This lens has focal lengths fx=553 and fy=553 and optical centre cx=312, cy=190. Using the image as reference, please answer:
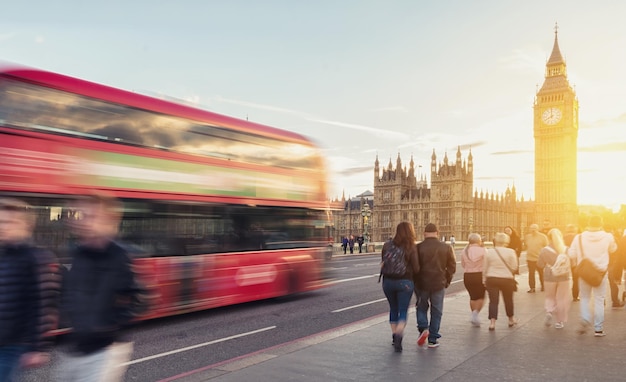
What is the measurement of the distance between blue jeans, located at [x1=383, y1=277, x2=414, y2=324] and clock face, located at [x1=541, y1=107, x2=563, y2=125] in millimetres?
119348

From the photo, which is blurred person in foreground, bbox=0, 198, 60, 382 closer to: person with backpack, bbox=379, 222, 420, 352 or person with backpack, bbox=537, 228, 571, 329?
person with backpack, bbox=379, 222, 420, 352

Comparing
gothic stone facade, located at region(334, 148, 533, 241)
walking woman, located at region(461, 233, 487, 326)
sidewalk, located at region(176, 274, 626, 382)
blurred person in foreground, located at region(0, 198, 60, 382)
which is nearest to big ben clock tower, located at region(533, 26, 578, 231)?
gothic stone facade, located at region(334, 148, 533, 241)

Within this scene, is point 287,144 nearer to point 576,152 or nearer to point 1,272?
point 1,272

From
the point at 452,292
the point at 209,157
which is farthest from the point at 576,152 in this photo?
the point at 209,157

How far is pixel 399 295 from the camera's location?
7.84m

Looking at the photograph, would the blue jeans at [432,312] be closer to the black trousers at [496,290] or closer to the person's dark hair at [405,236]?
the person's dark hair at [405,236]

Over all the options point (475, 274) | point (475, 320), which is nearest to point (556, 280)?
point (475, 274)

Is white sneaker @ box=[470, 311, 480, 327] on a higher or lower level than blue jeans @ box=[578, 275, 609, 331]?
lower

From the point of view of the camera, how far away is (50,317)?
3.80 metres

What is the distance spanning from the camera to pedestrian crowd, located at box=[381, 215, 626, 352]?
308 inches

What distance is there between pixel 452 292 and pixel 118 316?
13.9 m

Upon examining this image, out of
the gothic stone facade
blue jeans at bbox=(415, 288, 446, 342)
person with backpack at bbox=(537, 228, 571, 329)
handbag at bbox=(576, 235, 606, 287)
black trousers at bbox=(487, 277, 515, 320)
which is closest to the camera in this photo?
blue jeans at bbox=(415, 288, 446, 342)

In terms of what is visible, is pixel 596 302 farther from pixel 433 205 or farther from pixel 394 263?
pixel 433 205

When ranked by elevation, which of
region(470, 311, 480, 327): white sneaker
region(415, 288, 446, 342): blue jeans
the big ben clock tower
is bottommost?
region(470, 311, 480, 327): white sneaker
